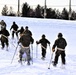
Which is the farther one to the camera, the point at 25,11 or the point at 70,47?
the point at 25,11

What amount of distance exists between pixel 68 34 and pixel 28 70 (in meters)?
22.9

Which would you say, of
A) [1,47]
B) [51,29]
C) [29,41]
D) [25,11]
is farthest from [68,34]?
[25,11]

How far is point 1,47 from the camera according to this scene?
2220 centimetres

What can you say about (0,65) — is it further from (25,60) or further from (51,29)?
(51,29)

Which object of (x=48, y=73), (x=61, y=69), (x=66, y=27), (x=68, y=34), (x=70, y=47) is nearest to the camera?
(x=48, y=73)

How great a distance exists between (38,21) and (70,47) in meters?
17.9

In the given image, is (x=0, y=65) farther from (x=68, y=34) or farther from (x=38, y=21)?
(x=38, y=21)

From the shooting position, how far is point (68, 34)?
37.0 meters

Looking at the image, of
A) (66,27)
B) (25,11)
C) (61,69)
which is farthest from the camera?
(25,11)

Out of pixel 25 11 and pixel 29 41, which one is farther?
pixel 25 11

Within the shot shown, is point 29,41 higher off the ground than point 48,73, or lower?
higher

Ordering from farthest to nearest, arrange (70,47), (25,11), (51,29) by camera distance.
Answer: (25,11) < (51,29) < (70,47)

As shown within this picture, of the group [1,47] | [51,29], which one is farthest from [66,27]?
[1,47]

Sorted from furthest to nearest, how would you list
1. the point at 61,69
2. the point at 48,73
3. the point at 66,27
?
the point at 66,27, the point at 61,69, the point at 48,73
